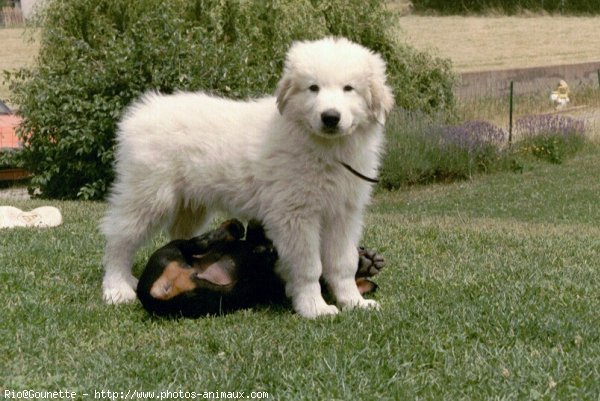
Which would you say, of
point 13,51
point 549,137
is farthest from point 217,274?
point 13,51

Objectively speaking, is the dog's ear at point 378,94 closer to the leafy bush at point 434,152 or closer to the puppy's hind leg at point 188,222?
the puppy's hind leg at point 188,222

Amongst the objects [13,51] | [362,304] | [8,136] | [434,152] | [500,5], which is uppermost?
[362,304]

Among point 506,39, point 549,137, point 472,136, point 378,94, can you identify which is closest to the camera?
point 378,94

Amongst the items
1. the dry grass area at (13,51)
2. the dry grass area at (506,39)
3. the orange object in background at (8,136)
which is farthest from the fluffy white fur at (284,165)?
the dry grass area at (506,39)

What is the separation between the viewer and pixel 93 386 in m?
3.98

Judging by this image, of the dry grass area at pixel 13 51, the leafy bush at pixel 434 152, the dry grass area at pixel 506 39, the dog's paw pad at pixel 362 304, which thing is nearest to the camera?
the dog's paw pad at pixel 362 304

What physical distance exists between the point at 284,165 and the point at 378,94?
675 millimetres

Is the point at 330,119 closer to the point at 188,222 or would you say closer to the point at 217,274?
the point at 217,274

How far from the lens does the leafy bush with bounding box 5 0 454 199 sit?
12680 millimetres

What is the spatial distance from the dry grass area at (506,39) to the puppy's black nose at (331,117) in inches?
1003

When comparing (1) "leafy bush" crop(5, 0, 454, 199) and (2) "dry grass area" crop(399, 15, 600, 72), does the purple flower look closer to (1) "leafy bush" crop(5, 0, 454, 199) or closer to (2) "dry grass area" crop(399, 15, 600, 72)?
(1) "leafy bush" crop(5, 0, 454, 199)

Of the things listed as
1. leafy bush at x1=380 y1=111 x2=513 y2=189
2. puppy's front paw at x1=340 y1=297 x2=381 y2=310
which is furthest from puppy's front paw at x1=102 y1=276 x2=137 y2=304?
leafy bush at x1=380 y1=111 x2=513 y2=189

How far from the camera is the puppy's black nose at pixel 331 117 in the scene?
4.87 meters

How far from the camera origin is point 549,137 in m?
20.5
